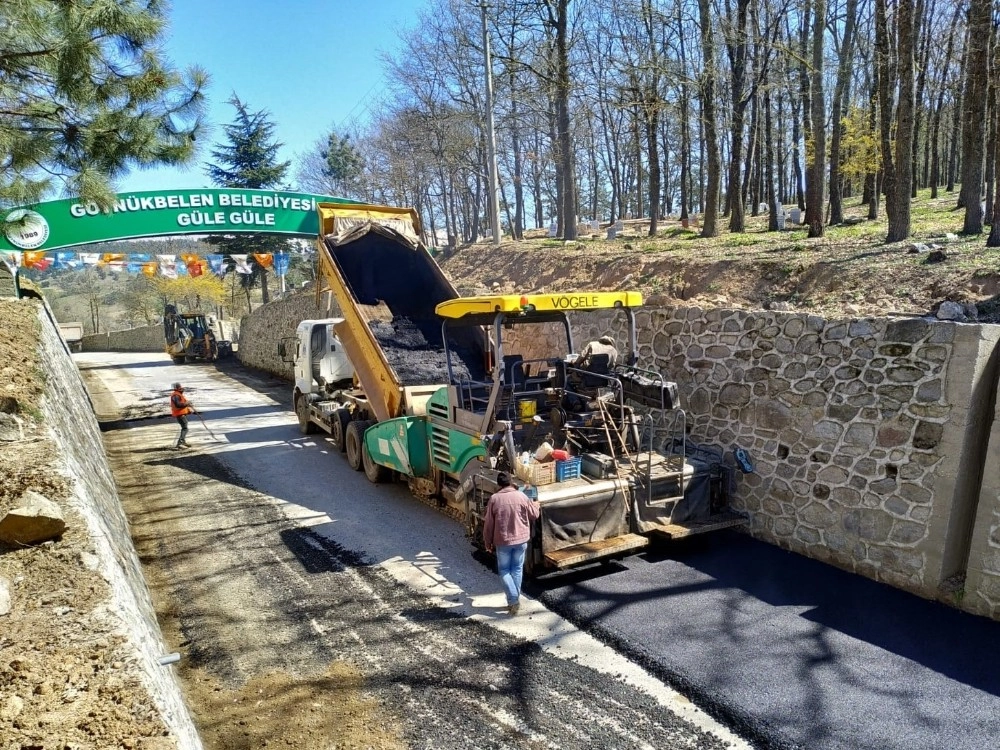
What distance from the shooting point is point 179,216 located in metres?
16.8

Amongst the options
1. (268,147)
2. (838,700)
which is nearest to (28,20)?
(838,700)

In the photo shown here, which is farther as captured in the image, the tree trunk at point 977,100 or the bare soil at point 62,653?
the tree trunk at point 977,100

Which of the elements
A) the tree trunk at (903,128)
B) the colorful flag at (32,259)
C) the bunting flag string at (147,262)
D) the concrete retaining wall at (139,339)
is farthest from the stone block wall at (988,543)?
the concrete retaining wall at (139,339)

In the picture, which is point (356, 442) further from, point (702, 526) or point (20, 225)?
point (702, 526)

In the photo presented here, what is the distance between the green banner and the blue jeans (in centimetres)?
1227

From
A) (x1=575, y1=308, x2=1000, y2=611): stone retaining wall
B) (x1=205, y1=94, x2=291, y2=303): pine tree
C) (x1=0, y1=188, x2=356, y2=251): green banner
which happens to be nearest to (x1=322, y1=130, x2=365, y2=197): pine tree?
(x1=205, y1=94, x2=291, y2=303): pine tree

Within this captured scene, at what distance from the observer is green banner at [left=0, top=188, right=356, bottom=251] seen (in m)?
15.2

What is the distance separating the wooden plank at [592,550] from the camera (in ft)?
20.5

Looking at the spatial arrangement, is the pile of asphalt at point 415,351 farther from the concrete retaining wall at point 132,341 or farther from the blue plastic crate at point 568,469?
the concrete retaining wall at point 132,341

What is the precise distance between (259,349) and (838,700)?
82.9 feet

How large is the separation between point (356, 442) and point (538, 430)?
450 cm

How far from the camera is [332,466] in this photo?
11.5 m

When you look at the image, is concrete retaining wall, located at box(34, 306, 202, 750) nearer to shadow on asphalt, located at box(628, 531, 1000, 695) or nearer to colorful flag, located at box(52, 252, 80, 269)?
shadow on asphalt, located at box(628, 531, 1000, 695)

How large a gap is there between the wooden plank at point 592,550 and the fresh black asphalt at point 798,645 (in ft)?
1.22
